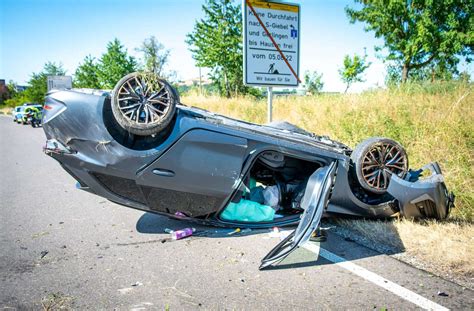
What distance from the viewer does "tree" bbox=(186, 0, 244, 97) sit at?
22672 mm

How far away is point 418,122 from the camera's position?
620 cm

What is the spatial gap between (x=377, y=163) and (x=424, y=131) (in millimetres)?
2982

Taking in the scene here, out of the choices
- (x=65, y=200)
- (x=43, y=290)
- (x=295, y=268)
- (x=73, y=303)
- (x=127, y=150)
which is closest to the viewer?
(x=73, y=303)

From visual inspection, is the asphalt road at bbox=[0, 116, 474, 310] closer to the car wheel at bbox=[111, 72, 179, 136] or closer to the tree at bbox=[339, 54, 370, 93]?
the car wheel at bbox=[111, 72, 179, 136]

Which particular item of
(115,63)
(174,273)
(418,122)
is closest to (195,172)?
(174,273)

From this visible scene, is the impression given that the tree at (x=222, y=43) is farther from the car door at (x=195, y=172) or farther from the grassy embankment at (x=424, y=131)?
the car door at (x=195, y=172)

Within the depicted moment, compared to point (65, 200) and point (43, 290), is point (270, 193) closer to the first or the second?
point (43, 290)

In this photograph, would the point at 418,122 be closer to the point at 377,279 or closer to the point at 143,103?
the point at 377,279

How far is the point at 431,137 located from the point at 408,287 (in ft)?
13.3

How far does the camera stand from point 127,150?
302cm

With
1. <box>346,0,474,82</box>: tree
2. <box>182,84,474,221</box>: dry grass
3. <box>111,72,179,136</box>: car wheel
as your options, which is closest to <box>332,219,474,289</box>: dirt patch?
<box>182,84,474,221</box>: dry grass

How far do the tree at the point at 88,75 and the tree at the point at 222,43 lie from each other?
16.7 meters

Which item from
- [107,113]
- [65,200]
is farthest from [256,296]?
[65,200]

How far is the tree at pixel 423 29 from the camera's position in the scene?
57.0ft
